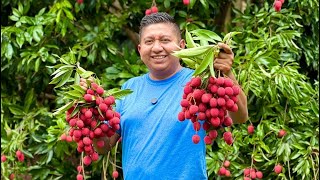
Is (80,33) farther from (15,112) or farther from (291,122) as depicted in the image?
(291,122)

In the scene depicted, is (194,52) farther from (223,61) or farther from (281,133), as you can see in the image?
(281,133)

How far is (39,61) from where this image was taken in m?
3.41

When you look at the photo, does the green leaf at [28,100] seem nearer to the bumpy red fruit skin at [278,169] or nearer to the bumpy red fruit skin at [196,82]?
the bumpy red fruit skin at [278,169]

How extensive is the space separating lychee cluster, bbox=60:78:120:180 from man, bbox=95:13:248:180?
105 mm

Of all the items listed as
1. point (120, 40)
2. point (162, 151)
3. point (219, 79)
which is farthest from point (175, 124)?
point (120, 40)

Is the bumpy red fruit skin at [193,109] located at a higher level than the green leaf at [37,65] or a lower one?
lower

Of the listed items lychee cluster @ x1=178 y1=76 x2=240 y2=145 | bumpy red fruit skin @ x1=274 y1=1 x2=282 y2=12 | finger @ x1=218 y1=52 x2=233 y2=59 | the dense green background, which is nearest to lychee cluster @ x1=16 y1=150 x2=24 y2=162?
the dense green background

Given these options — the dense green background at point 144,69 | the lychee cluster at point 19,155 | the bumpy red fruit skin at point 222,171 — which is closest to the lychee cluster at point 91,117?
the dense green background at point 144,69

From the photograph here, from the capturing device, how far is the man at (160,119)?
6.82 ft

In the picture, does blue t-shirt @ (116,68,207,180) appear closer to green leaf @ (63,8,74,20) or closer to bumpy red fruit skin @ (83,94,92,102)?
bumpy red fruit skin @ (83,94,92,102)

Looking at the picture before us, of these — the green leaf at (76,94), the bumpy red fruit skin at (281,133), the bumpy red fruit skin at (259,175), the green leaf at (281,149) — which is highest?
the green leaf at (76,94)

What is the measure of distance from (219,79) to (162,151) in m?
0.45

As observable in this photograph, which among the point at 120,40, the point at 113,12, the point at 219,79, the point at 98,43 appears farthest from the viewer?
the point at 120,40

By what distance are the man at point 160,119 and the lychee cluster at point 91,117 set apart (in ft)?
0.34
